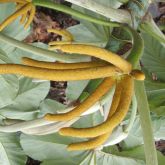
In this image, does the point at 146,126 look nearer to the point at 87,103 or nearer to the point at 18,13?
the point at 87,103

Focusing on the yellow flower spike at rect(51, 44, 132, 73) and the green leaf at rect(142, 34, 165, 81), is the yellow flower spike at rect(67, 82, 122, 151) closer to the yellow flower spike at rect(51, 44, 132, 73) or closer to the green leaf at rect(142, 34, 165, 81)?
the yellow flower spike at rect(51, 44, 132, 73)

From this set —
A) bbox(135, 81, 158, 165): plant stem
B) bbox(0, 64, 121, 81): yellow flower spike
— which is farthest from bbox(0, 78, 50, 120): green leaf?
bbox(0, 64, 121, 81): yellow flower spike

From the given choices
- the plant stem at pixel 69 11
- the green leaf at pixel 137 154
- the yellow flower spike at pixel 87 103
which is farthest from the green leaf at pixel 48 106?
the yellow flower spike at pixel 87 103

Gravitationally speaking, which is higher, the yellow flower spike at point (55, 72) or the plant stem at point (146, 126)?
the yellow flower spike at point (55, 72)

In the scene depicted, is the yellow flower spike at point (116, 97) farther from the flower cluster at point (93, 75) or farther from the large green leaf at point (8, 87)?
the large green leaf at point (8, 87)

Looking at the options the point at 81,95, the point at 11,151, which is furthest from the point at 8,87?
the point at 81,95

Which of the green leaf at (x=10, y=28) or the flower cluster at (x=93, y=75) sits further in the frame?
the green leaf at (x=10, y=28)
